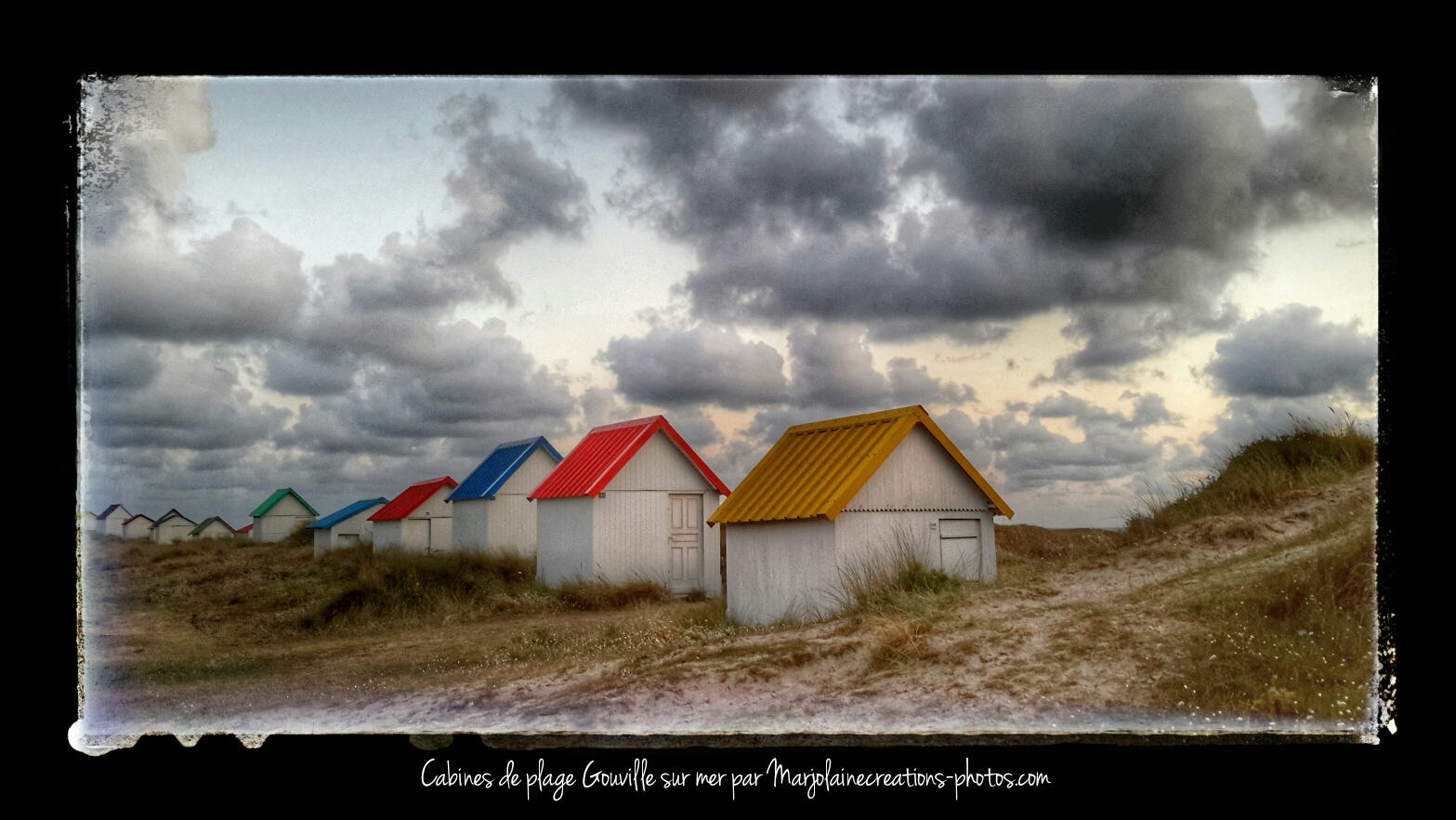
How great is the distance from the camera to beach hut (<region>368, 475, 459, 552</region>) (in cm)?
3069

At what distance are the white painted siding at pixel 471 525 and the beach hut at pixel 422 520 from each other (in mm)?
914

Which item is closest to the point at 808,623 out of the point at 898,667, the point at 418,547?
the point at 898,667

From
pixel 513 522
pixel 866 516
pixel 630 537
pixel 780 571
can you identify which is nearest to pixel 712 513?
pixel 630 537

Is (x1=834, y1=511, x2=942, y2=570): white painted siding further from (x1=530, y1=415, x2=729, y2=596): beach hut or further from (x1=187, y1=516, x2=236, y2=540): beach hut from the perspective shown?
(x1=187, y1=516, x2=236, y2=540): beach hut

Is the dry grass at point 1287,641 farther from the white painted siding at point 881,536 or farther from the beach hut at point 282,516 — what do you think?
the beach hut at point 282,516

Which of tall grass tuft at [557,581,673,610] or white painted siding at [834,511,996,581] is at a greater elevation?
white painted siding at [834,511,996,581]

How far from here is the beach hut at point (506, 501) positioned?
2730 cm

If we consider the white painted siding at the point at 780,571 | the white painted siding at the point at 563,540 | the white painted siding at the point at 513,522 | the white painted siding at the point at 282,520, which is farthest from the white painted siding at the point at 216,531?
the white painted siding at the point at 780,571

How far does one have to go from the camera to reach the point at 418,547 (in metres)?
30.5

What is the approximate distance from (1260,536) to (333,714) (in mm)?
12571

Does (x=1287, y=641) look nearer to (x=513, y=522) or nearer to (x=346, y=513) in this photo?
(x=513, y=522)

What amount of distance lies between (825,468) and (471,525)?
1634 centimetres

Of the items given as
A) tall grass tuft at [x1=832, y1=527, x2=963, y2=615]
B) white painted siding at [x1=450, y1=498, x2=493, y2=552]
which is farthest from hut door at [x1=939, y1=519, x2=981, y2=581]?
white painted siding at [x1=450, y1=498, x2=493, y2=552]

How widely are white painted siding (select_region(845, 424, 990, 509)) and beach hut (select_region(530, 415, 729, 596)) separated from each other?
8409mm
